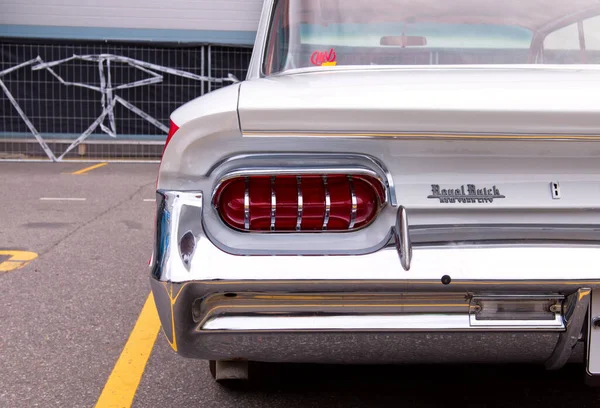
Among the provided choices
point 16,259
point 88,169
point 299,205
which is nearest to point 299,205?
point 299,205

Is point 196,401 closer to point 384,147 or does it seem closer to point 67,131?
point 384,147

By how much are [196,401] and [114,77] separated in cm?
1129

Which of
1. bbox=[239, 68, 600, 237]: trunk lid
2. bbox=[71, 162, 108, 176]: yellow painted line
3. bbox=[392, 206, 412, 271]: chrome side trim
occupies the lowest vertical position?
bbox=[71, 162, 108, 176]: yellow painted line

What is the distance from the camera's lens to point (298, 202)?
226cm

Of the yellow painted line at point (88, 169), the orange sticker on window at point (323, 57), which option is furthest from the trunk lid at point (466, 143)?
the yellow painted line at point (88, 169)

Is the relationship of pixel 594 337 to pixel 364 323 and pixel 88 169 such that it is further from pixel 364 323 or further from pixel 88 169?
pixel 88 169

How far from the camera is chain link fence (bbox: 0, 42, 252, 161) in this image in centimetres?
1341

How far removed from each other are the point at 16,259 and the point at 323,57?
363 centimetres

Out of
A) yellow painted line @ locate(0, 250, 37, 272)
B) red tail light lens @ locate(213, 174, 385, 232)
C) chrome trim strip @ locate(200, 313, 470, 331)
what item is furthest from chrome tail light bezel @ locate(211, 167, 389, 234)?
yellow painted line @ locate(0, 250, 37, 272)

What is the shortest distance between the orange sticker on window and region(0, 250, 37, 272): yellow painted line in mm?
3348

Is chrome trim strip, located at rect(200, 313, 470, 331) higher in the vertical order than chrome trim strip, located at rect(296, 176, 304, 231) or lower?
lower

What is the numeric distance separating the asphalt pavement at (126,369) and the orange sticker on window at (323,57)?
133 cm

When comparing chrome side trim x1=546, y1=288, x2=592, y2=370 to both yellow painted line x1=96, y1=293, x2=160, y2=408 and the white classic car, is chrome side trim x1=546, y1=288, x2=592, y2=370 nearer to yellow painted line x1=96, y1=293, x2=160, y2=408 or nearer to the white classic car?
the white classic car

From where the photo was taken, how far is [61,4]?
17.1 m
